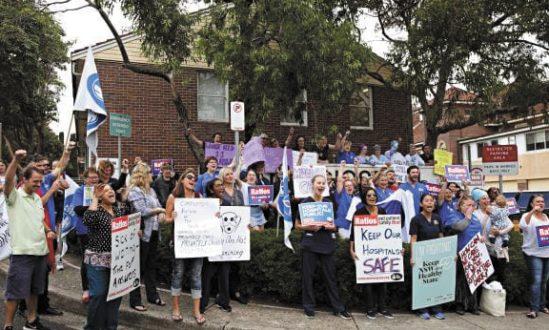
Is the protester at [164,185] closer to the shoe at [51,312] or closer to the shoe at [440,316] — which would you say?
the shoe at [51,312]

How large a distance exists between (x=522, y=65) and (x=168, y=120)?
33.4 feet

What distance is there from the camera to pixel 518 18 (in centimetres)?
1278

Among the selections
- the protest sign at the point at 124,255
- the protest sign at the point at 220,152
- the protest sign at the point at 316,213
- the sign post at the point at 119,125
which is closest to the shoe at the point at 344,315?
the protest sign at the point at 316,213

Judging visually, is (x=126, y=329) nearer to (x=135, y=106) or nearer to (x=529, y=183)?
(x=135, y=106)

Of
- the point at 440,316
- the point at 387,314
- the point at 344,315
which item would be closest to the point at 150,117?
the point at 344,315

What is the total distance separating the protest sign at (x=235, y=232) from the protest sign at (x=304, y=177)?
3.56 feet

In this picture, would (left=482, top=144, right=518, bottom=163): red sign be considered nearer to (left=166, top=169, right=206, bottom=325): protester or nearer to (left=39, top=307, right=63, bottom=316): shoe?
(left=166, top=169, right=206, bottom=325): protester

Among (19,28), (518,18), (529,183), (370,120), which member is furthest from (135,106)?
(529,183)

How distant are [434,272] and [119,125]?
6386 mm

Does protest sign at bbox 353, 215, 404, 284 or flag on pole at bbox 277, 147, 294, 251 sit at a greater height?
flag on pole at bbox 277, 147, 294, 251

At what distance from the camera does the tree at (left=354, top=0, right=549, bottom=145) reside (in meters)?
12.0

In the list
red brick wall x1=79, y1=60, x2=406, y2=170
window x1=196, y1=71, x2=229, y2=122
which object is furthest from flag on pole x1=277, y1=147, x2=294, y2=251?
window x1=196, y1=71, x2=229, y2=122

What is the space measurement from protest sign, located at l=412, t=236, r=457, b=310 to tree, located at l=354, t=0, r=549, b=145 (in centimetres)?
600

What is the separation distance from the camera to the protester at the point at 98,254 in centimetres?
524
